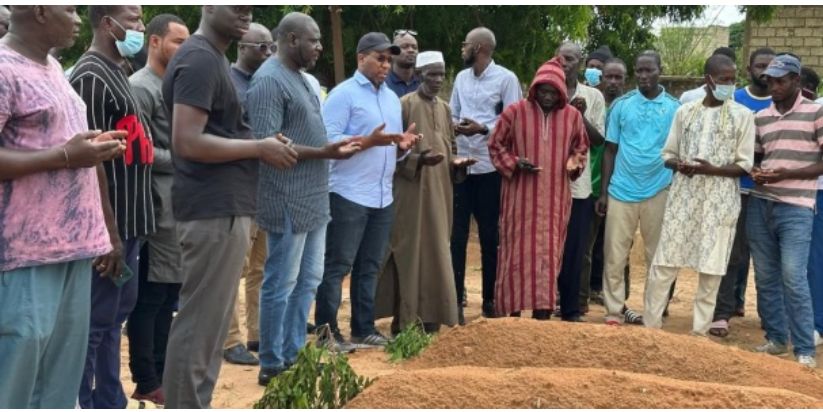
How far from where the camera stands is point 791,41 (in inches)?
668

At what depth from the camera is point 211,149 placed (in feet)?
14.7

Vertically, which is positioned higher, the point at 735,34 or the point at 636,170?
the point at 735,34

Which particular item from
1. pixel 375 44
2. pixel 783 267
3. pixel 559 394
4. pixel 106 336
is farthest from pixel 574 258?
pixel 106 336

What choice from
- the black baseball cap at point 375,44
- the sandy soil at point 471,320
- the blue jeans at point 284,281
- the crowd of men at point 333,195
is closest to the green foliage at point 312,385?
the crowd of men at point 333,195

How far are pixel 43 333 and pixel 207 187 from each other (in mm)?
1032

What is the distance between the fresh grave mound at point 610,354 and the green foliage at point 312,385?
1491 millimetres

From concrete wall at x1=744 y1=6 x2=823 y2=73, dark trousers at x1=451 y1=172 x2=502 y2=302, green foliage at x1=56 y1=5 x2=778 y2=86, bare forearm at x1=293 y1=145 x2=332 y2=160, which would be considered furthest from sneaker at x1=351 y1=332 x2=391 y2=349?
concrete wall at x1=744 y1=6 x2=823 y2=73

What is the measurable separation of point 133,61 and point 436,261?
2438mm

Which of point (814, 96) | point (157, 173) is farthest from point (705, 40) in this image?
point (157, 173)

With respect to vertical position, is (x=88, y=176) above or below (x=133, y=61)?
below

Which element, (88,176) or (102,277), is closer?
(88,176)

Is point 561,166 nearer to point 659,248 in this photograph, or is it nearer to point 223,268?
point 659,248

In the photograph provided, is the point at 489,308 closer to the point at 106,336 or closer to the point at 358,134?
the point at 358,134

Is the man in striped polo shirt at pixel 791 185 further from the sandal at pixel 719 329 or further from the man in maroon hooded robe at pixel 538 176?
the man in maroon hooded robe at pixel 538 176
